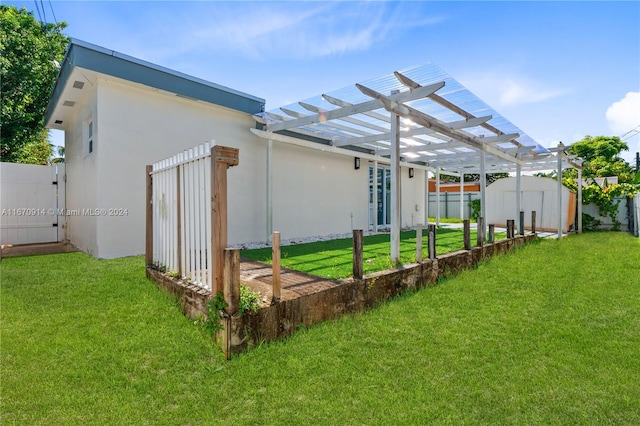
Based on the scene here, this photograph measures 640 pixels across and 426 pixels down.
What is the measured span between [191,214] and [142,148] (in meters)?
3.80

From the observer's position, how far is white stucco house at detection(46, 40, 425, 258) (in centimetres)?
586

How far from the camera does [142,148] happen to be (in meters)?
6.32

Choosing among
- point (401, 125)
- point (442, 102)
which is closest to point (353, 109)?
point (442, 102)

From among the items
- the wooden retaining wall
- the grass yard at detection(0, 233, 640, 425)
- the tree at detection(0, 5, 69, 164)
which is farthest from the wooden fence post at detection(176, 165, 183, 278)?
the tree at detection(0, 5, 69, 164)

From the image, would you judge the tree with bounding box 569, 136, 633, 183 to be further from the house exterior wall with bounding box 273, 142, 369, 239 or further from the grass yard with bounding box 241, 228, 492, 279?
the grass yard with bounding box 241, 228, 492, 279

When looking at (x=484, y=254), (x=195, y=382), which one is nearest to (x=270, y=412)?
(x=195, y=382)

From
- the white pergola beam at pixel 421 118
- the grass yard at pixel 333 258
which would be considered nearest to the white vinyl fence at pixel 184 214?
the grass yard at pixel 333 258

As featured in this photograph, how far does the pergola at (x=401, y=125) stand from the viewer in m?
5.09

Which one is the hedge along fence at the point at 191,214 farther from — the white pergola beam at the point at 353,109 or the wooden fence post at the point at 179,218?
the white pergola beam at the point at 353,109

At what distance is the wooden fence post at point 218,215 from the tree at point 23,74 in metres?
11.5

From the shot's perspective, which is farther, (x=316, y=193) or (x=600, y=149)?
(x=600, y=149)

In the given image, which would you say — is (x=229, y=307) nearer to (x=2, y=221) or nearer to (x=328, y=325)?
(x=328, y=325)

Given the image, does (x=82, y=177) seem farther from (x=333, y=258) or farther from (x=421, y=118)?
(x=421, y=118)

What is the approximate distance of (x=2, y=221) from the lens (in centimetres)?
735
